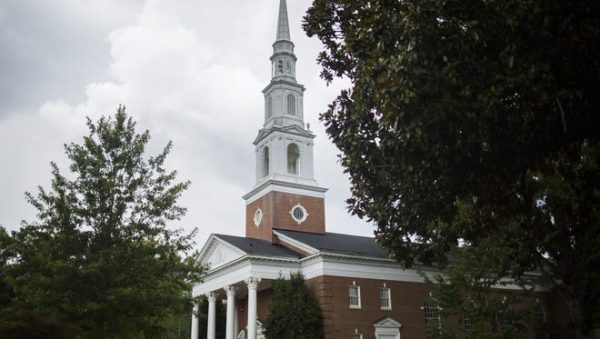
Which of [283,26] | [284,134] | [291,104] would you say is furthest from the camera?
[283,26]

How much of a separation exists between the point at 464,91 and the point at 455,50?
0.72 m

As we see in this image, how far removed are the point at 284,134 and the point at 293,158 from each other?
2.26 m

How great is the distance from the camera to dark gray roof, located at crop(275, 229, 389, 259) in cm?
3716

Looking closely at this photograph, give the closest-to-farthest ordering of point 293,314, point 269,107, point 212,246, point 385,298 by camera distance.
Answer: point 293,314 < point 385,298 < point 212,246 < point 269,107

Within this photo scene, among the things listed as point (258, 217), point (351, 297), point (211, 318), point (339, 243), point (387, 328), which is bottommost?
point (387, 328)

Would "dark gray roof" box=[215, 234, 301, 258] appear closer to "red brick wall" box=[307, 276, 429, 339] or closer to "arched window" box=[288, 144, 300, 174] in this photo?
"red brick wall" box=[307, 276, 429, 339]

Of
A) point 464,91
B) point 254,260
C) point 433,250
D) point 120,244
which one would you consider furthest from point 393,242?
point 254,260

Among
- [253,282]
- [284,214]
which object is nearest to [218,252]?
[284,214]

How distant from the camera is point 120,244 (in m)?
19.8

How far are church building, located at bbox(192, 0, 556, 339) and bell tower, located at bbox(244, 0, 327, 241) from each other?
8 centimetres

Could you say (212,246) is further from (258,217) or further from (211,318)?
(211,318)

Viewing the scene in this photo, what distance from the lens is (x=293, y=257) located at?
3716cm

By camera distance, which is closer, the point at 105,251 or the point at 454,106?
the point at 454,106

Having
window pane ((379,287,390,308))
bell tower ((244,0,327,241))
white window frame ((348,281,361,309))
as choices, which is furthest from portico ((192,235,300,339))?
window pane ((379,287,390,308))
